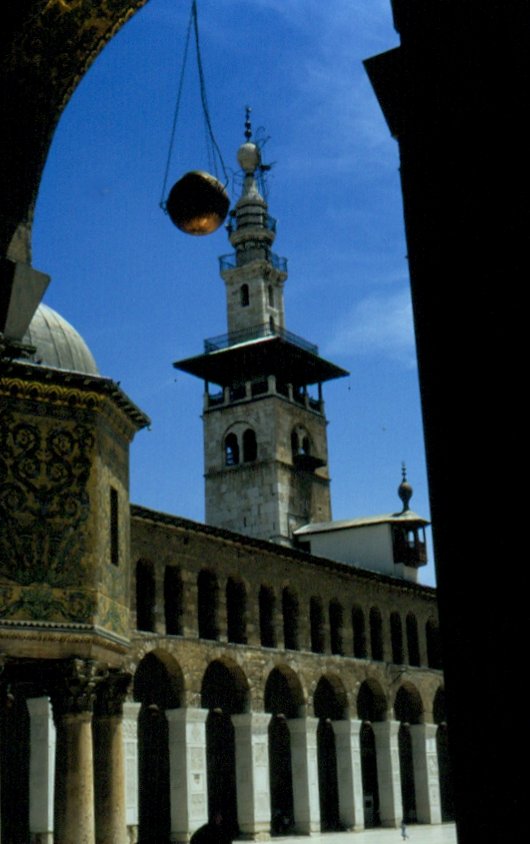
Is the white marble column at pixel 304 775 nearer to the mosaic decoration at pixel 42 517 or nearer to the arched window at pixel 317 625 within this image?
the arched window at pixel 317 625

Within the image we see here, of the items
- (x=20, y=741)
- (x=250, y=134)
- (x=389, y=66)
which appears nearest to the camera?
(x=389, y=66)

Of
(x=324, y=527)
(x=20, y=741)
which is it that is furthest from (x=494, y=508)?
(x=324, y=527)

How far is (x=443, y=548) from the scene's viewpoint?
7.27ft

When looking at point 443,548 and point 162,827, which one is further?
point 162,827

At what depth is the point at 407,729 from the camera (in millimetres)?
34344

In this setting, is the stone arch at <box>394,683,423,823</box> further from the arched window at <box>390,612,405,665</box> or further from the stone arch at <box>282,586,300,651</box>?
the stone arch at <box>282,586,300,651</box>

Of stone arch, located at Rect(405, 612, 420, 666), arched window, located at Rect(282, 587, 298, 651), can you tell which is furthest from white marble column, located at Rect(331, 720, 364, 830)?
stone arch, located at Rect(405, 612, 420, 666)

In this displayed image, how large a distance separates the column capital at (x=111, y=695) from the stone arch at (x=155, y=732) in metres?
11.1

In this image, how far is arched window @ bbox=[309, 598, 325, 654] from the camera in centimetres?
3028

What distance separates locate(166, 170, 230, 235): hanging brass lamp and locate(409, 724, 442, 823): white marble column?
97.7 feet

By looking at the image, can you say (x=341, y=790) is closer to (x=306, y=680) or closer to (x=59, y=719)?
(x=306, y=680)

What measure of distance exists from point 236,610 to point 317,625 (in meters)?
3.92

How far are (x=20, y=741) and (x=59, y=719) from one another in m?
10.3

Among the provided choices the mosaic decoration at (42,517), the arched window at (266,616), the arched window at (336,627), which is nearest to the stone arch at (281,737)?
the arched window at (266,616)
